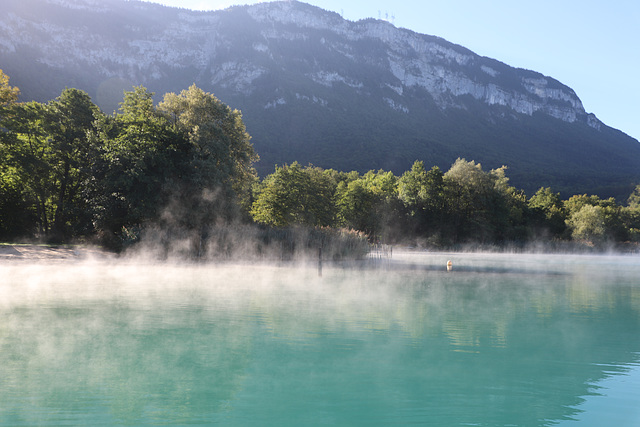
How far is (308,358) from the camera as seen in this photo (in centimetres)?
1030

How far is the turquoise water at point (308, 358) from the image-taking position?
7391 millimetres

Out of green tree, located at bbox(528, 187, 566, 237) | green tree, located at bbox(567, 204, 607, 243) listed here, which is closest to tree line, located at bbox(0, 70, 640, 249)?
green tree, located at bbox(567, 204, 607, 243)

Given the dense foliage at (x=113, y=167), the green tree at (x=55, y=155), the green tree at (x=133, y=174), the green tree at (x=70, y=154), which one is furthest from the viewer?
the green tree at (x=70, y=154)

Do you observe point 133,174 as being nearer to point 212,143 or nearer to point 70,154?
point 212,143

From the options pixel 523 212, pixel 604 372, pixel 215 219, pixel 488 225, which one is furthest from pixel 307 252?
pixel 523 212

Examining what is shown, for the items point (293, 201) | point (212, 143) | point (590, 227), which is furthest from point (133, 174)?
point (590, 227)

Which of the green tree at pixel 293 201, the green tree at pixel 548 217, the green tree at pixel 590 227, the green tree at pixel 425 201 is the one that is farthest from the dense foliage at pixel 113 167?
the green tree at pixel 548 217

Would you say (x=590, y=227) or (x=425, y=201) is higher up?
(x=425, y=201)

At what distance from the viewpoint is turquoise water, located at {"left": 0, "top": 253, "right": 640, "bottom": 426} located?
291 inches

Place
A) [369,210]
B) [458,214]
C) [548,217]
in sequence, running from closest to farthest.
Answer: [369,210] → [458,214] → [548,217]

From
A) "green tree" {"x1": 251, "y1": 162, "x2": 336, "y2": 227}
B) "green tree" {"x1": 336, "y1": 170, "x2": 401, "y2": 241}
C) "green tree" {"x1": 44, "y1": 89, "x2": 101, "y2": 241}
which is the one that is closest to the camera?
"green tree" {"x1": 44, "y1": 89, "x2": 101, "y2": 241}

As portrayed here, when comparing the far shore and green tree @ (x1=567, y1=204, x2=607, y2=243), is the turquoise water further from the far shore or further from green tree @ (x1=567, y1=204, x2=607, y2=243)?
green tree @ (x1=567, y1=204, x2=607, y2=243)

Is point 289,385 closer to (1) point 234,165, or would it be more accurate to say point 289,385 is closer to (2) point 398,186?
(1) point 234,165

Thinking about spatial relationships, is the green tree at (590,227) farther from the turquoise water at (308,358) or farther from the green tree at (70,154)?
the green tree at (70,154)
